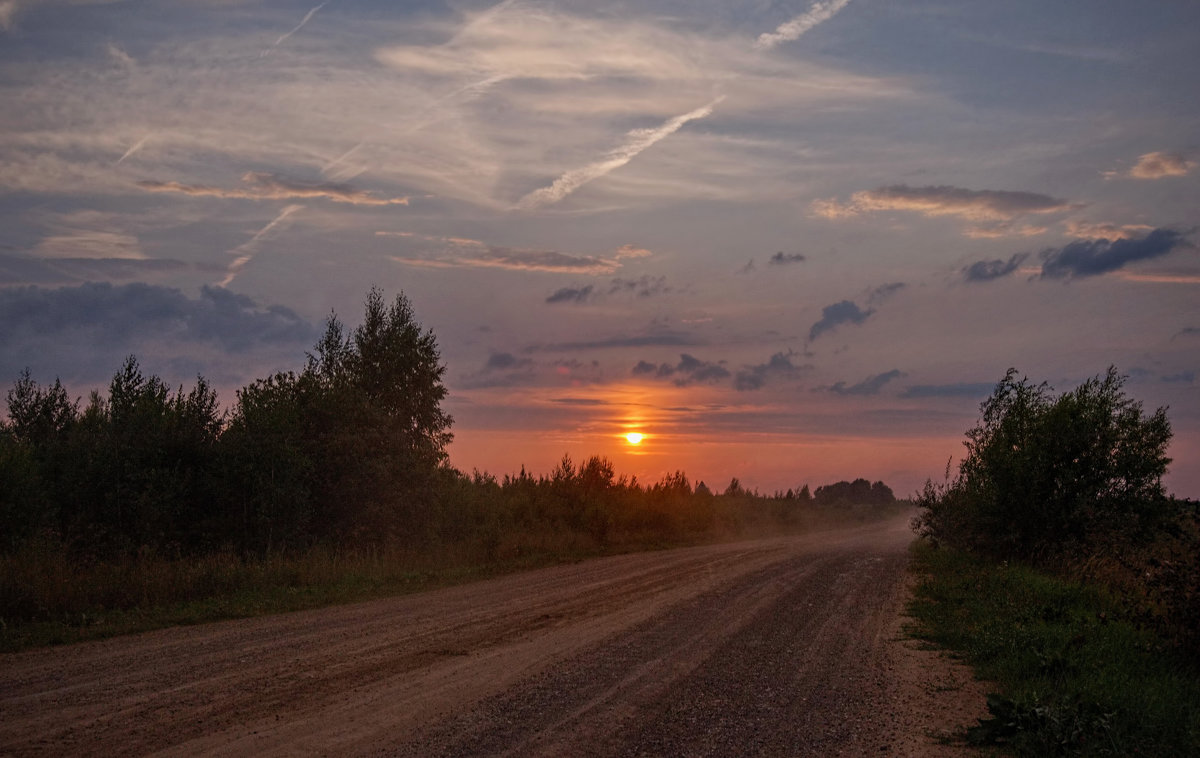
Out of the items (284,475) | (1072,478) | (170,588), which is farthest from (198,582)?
(1072,478)

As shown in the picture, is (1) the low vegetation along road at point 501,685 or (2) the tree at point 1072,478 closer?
(1) the low vegetation along road at point 501,685

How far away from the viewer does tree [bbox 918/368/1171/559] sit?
2005cm

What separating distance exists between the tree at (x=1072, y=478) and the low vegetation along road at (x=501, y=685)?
807cm

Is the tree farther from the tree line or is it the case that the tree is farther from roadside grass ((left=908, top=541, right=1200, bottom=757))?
the tree line

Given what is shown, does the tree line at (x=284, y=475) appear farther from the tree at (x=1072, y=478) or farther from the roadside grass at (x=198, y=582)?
the tree at (x=1072, y=478)

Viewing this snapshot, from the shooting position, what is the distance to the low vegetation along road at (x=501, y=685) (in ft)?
23.4

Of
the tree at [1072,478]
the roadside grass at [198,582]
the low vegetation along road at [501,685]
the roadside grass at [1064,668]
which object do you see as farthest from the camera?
the tree at [1072,478]

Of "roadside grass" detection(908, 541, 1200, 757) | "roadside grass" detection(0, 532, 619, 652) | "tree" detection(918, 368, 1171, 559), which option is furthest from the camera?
"tree" detection(918, 368, 1171, 559)

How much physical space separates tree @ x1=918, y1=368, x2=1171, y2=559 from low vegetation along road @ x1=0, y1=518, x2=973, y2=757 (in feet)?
26.5

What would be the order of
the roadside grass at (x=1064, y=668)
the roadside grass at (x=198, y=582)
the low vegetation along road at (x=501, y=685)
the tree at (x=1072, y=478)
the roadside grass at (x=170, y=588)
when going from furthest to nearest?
the tree at (x=1072, y=478), the roadside grass at (x=198, y=582), the roadside grass at (x=170, y=588), the roadside grass at (x=1064, y=668), the low vegetation along road at (x=501, y=685)

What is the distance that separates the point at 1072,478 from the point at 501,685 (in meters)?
17.5

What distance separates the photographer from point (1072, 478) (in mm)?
20734

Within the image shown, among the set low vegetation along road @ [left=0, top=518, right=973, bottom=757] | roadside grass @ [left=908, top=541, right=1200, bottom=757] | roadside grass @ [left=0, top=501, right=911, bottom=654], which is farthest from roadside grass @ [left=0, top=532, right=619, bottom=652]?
roadside grass @ [left=908, top=541, right=1200, bottom=757]

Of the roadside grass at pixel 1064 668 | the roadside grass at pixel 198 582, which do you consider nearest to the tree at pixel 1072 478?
the roadside grass at pixel 1064 668
